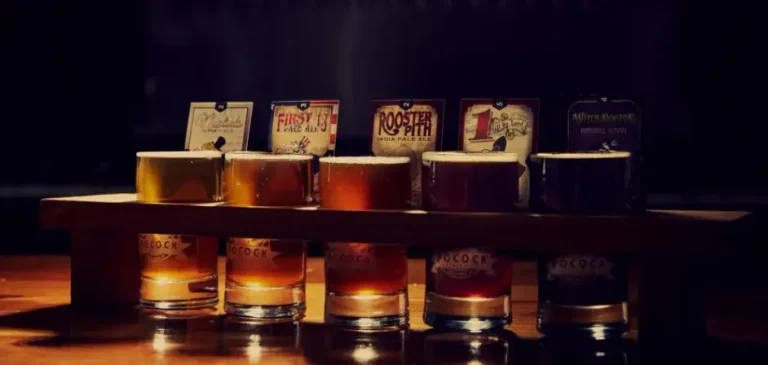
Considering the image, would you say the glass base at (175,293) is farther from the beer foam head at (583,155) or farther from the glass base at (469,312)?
the beer foam head at (583,155)

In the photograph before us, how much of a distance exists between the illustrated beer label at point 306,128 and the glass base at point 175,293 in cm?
24

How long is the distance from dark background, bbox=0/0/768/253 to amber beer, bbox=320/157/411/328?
80.2 inches

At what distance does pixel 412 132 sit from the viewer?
1396 millimetres

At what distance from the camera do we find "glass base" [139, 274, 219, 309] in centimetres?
146

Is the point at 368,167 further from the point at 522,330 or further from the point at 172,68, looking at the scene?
the point at 172,68

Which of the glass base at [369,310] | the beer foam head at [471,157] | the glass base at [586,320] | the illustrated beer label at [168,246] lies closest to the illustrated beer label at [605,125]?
the beer foam head at [471,157]

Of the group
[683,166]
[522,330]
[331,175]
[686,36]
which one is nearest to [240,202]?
[331,175]

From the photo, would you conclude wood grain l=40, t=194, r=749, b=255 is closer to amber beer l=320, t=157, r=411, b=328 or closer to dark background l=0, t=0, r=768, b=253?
amber beer l=320, t=157, r=411, b=328

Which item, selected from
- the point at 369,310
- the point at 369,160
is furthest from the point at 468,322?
the point at 369,160

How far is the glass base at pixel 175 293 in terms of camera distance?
146cm

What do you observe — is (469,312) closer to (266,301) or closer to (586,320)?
(586,320)

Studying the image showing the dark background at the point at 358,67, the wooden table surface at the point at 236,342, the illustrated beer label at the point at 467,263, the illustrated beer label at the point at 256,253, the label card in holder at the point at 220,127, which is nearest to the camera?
the wooden table surface at the point at 236,342

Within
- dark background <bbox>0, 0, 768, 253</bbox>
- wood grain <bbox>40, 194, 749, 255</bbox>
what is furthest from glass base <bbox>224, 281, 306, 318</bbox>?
dark background <bbox>0, 0, 768, 253</bbox>

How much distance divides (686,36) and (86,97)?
2253 millimetres
